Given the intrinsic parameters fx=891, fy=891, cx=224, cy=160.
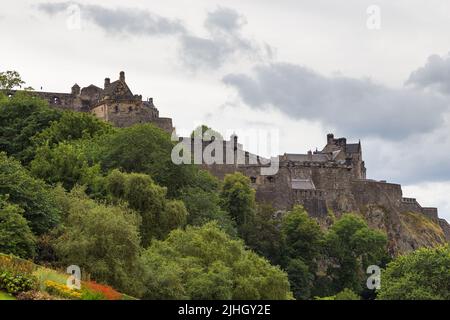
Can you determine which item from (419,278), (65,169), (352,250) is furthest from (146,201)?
(352,250)

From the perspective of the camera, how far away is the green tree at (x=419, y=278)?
67688mm

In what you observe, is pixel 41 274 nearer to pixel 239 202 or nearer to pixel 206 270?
pixel 206 270

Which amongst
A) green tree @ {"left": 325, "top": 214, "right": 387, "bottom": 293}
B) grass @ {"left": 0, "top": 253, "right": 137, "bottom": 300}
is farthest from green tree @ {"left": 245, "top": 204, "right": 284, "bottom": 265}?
grass @ {"left": 0, "top": 253, "right": 137, "bottom": 300}

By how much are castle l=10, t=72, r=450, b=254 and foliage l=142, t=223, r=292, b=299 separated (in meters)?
50.1

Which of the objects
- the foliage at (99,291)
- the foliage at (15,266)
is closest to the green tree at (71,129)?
the foliage at (99,291)

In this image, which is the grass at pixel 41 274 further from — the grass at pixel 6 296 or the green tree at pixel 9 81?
the green tree at pixel 9 81

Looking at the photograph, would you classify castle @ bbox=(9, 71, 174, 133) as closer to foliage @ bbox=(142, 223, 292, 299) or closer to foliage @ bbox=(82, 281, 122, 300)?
foliage @ bbox=(142, 223, 292, 299)

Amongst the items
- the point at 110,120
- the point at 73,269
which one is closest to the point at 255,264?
the point at 73,269

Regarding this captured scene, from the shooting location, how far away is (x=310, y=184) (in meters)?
116

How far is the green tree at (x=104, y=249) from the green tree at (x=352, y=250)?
56035 millimetres

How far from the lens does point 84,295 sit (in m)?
34.6

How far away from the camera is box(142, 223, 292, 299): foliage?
46.7 meters

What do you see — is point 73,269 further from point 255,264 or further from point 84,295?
point 255,264
